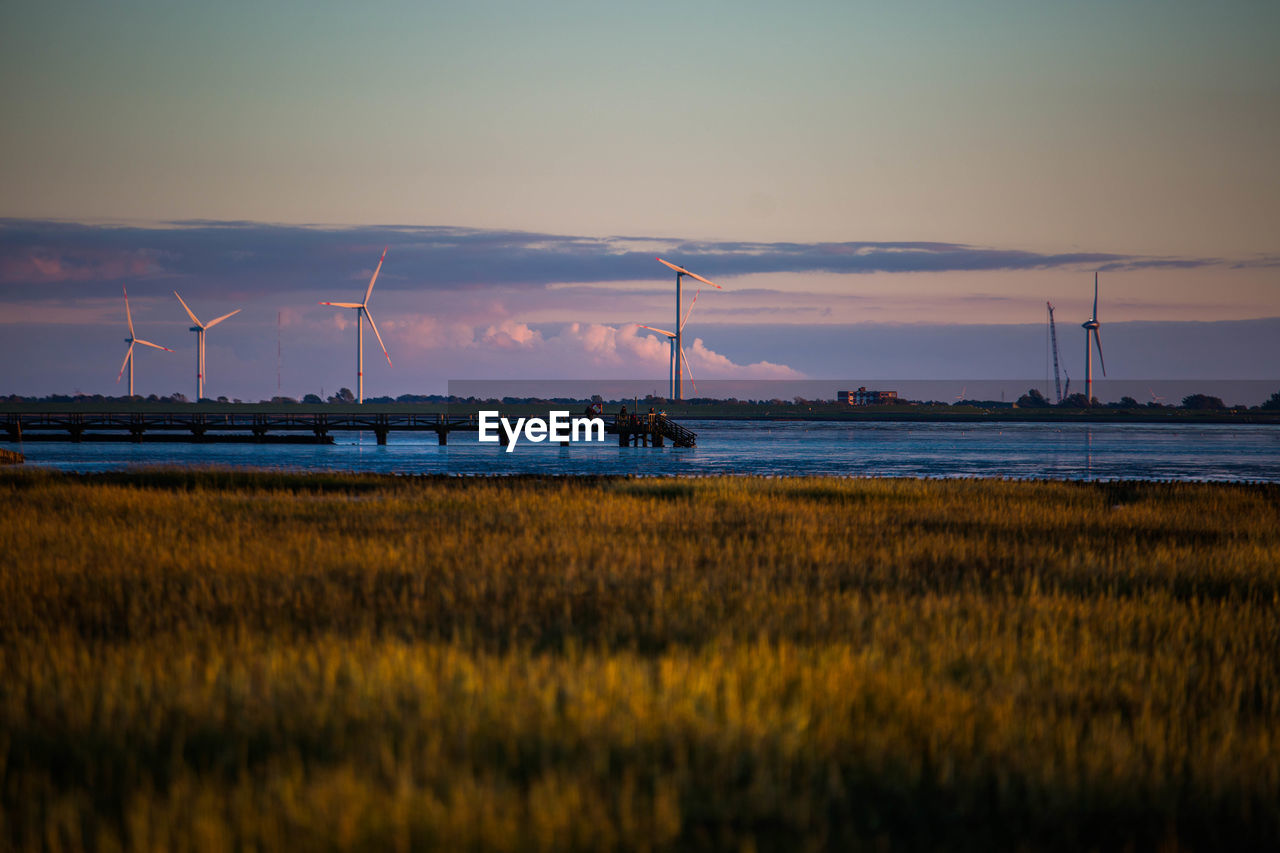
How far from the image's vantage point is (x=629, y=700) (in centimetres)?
742

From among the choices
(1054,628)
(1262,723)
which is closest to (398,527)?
(1054,628)

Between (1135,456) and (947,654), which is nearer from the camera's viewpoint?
(947,654)

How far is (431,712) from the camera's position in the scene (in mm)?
7070

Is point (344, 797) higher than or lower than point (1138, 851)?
higher

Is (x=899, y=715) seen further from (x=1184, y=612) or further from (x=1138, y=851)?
(x=1184, y=612)

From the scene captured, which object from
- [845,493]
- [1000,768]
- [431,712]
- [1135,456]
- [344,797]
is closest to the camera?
[344,797]

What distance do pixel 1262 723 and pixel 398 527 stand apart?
1811cm

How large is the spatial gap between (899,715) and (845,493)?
29681 millimetres

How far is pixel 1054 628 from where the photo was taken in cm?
1112

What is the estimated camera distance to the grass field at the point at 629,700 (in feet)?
18.2

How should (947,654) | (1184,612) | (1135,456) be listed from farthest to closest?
(1135,456)
(1184,612)
(947,654)

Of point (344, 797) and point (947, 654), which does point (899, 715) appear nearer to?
point (947, 654)

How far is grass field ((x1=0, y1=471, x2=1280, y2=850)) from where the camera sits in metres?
5.54

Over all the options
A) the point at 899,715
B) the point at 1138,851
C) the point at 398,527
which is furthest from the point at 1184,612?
the point at 398,527
